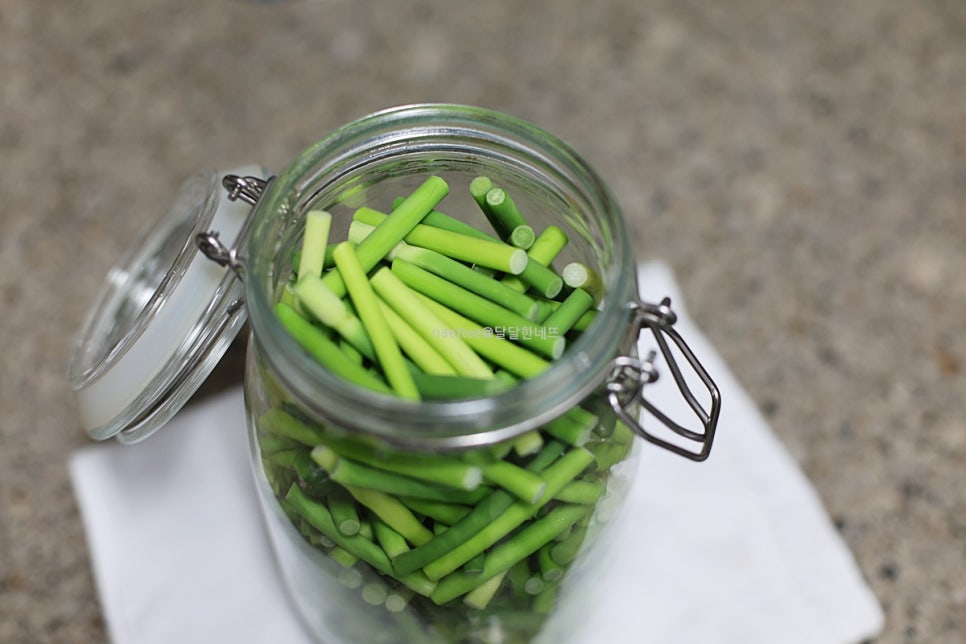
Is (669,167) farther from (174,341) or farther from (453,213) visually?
(174,341)

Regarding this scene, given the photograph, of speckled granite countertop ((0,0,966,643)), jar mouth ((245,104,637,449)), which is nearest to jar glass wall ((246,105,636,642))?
jar mouth ((245,104,637,449))

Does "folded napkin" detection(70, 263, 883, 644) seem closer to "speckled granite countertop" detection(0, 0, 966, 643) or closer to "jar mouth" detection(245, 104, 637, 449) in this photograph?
"speckled granite countertop" detection(0, 0, 966, 643)

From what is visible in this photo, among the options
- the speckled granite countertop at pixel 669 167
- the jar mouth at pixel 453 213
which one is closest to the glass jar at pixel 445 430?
the jar mouth at pixel 453 213

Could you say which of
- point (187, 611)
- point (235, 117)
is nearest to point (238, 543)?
point (187, 611)

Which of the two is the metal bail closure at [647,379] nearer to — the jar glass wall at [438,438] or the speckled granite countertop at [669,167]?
the jar glass wall at [438,438]

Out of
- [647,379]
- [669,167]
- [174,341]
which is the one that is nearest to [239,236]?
[174,341]

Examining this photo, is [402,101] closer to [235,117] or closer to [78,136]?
[235,117]
